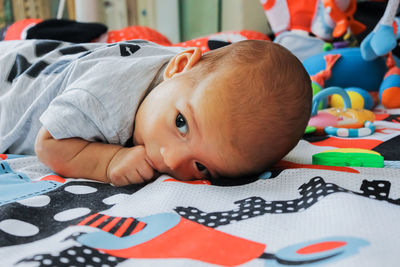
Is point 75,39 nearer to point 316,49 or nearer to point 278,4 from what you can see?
point 278,4

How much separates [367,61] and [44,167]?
Result: 126 centimetres

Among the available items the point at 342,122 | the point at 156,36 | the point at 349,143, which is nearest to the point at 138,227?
the point at 349,143

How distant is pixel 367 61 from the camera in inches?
57.9

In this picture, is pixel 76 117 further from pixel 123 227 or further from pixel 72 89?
pixel 123 227

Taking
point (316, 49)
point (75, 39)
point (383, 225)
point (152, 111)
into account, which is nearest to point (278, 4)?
point (316, 49)

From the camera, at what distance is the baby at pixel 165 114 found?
0.62m

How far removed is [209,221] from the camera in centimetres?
48

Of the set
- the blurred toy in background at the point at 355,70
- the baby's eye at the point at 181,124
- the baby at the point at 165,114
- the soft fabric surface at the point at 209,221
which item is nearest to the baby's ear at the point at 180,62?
the baby at the point at 165,114

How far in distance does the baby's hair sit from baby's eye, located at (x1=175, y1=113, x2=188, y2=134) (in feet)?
0.29

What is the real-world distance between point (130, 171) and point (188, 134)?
130 millimetres

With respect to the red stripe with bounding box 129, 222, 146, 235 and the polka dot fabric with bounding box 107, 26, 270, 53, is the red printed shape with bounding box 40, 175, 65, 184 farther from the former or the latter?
the polka dot fabric with bounding box 107, 26, 270, 53

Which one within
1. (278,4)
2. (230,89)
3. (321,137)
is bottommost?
(321,137)

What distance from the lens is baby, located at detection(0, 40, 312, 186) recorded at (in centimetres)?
62

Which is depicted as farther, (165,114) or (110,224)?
(165,114)
